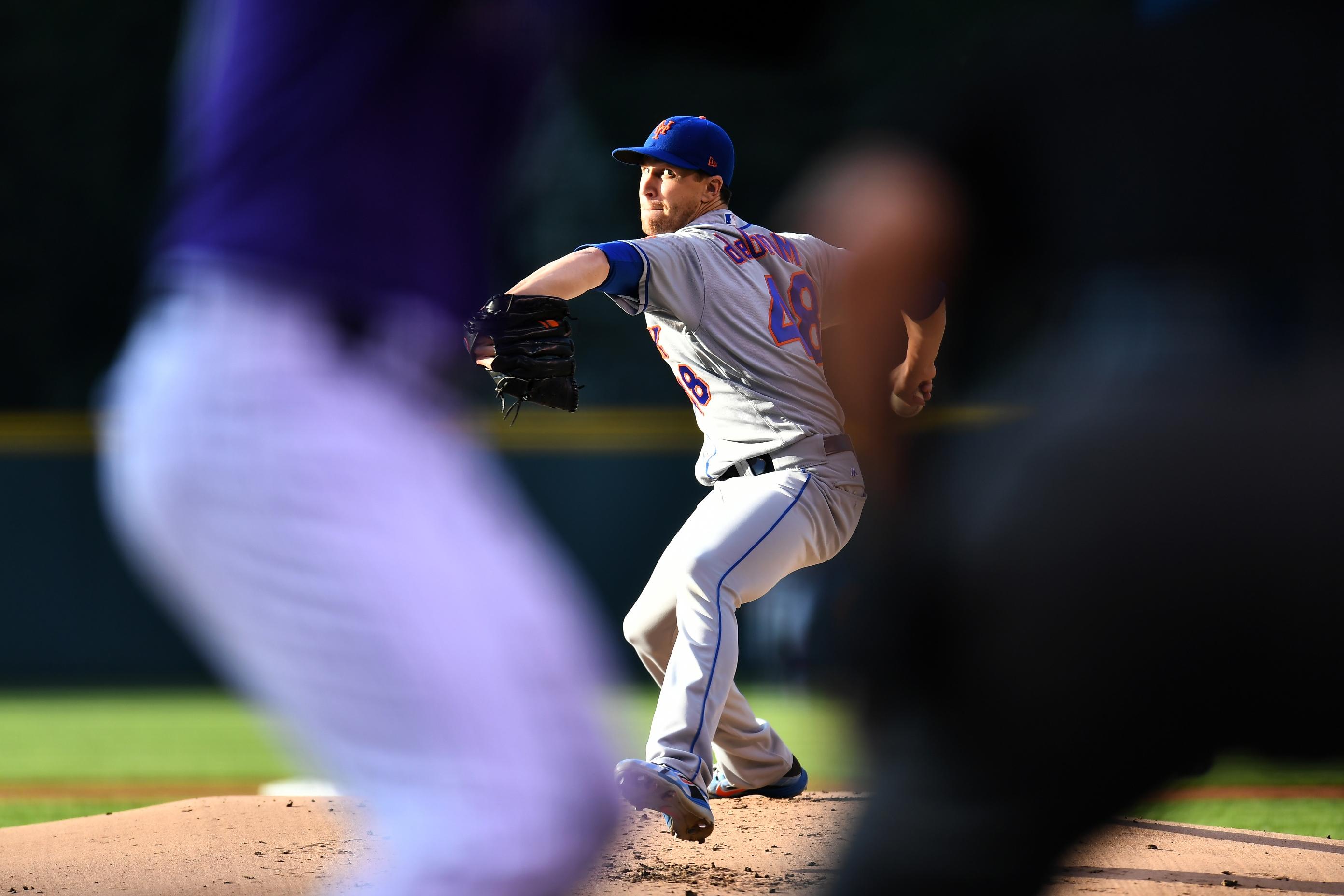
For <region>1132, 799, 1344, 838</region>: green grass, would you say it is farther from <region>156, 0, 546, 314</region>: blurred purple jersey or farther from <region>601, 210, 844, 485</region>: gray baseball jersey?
<region>156, 0, 546, 314</region>: blurred purple jersey

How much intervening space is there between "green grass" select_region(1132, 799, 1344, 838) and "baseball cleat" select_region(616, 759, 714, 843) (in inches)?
67.2

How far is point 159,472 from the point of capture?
1376mm

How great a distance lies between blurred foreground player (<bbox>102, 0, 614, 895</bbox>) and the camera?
1333 mm

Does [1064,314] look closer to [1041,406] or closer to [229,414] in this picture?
[1041,406]

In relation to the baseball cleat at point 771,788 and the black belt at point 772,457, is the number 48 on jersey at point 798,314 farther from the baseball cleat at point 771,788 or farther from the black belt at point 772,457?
the baseball cleat at point 771,788

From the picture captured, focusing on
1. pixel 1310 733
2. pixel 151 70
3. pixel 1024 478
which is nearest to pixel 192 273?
pixel 1024 478

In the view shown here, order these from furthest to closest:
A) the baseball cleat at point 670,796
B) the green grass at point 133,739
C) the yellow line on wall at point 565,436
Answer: the yellow line on wall at point 565,436 → the green grass at point 133,739 → the baseball cleat at point 670,796

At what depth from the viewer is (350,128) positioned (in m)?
1.45

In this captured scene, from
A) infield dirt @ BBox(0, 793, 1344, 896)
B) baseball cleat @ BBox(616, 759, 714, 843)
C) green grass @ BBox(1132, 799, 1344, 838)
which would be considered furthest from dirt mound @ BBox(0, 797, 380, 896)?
green grass @ BBox(1132, 799, 1344, 838)

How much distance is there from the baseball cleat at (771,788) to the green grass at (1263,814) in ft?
3.35

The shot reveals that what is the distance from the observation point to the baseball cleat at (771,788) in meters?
3.99

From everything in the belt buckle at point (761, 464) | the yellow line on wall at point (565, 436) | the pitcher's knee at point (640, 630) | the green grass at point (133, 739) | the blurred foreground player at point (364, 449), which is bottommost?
the green grass at point (133, 739)

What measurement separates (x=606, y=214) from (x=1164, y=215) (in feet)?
54.4

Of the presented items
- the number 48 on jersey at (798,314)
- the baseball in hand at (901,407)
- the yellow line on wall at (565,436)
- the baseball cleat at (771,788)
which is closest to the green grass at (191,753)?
the baseball cleat at (771,788)
